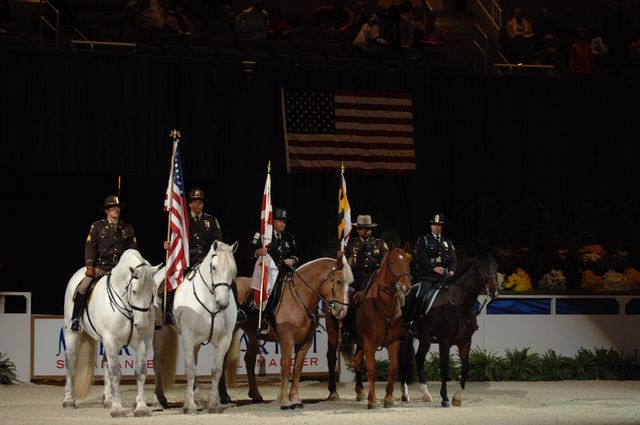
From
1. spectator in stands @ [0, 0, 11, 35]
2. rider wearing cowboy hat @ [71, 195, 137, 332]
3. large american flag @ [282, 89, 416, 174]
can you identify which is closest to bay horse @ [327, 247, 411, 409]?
rider wearing cowboy hat @ [71, 195, 137, 332]

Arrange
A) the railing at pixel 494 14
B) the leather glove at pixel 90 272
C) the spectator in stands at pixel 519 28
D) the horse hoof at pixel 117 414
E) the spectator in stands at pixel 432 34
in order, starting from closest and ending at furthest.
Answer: the horse hoof at pixel 117 414 < the leather glove at pixel 90 272 < the spectator in stands at pixel 432 34 < the railing at pixel 494 14 < the spectator in stands at pixel 519 28

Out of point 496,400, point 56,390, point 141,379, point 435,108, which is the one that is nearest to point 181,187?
point 141,379

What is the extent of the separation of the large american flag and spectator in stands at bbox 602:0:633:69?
16.9ft

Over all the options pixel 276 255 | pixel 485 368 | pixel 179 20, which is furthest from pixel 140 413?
pixel 179 20

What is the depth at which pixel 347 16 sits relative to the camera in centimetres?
2294

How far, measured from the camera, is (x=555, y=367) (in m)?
17.5

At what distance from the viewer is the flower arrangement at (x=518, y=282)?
1820 centimetres

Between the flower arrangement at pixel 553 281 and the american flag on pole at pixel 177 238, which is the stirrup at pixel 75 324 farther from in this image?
the flower arrangement at pixel 553 281

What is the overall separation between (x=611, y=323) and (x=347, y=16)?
8461 mm

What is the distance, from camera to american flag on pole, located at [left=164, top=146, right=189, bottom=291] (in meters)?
13.3

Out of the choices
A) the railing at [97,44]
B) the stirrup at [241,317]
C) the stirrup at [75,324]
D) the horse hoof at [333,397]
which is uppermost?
the railing at [97,44]

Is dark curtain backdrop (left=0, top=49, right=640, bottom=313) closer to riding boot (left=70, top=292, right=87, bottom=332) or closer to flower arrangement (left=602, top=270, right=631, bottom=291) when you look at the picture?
flower arrangement (left=602, top=270, right=631, bottom=291)

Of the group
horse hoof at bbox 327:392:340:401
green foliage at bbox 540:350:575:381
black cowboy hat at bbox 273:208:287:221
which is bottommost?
horse hoof at bbox 327:392:340:401

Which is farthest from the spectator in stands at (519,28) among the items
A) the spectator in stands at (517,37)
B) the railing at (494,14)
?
the railing at (494,14)
